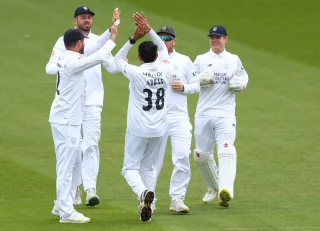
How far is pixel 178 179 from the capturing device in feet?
46.7

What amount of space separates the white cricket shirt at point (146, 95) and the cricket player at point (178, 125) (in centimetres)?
67

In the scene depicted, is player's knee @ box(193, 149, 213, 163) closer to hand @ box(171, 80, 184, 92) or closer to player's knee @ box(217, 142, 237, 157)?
player's knee @ box(217, 142, 237, 157)

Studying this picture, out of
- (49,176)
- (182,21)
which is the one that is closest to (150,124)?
(49,176)

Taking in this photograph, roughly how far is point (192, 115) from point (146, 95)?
9131mm

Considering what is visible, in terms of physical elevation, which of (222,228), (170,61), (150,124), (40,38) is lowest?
(222,228)

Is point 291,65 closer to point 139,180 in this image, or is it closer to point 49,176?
point 49,176

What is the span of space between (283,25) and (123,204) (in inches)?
593

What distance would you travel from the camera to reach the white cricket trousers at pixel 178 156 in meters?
14.2

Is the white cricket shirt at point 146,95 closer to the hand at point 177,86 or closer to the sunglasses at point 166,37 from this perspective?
the hand at point 177,86

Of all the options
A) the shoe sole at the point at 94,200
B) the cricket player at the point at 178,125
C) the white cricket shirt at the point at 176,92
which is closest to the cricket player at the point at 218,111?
the white cricket shirt at the point at 176,92

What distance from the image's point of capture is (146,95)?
43.6ft

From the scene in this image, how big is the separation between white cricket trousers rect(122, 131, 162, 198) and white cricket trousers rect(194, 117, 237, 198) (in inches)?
44.2

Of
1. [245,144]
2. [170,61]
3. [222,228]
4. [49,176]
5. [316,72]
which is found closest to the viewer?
[222,228]

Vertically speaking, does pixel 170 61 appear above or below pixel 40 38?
below
